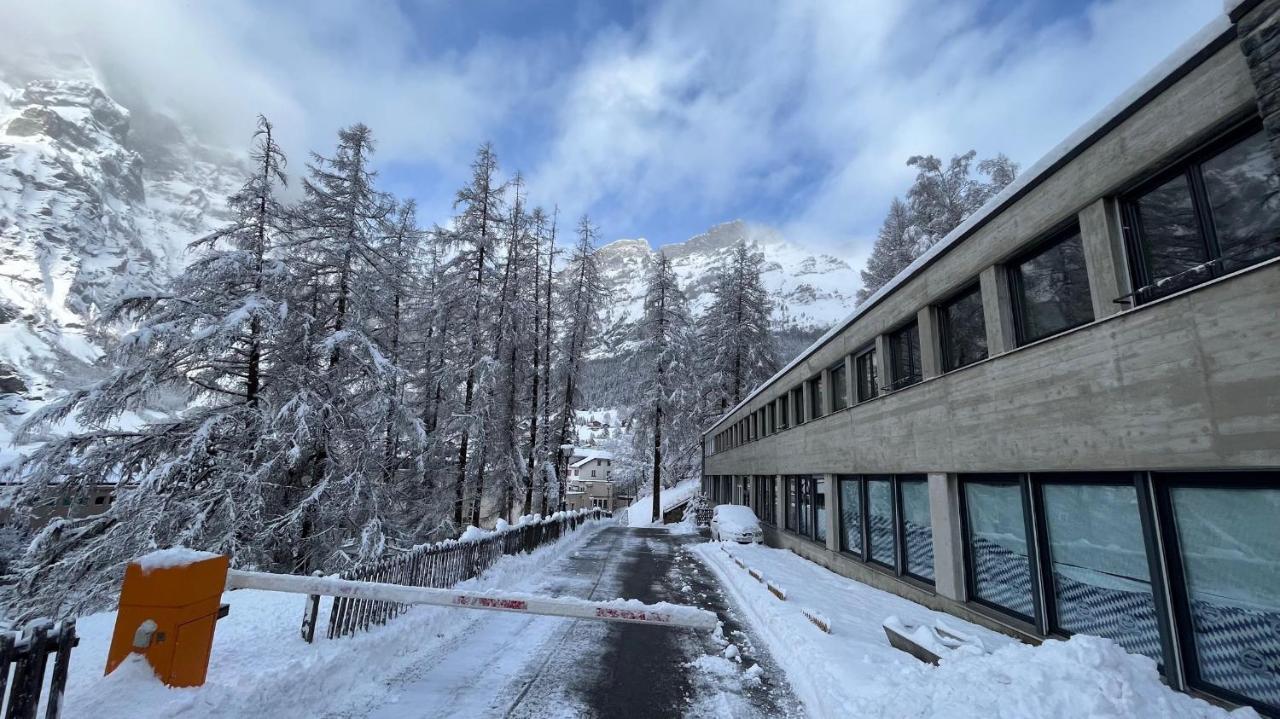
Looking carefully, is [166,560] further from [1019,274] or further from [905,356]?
[905,356]

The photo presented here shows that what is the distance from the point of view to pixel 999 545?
8.19 m

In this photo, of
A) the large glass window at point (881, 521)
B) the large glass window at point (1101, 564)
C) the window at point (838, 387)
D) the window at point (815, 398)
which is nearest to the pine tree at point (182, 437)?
the large glass window at point (881, 521)

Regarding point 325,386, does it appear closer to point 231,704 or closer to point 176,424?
point 176,424

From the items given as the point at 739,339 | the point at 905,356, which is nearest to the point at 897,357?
the point at 905,356

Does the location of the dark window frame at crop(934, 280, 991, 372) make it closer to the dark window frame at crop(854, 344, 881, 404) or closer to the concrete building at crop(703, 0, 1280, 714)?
the concrete building at crop(703, 0, 1280, 714)

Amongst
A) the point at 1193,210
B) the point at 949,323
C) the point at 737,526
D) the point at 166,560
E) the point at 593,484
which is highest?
the point at 949,323

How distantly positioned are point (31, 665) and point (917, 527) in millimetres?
12109

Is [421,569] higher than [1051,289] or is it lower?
lower

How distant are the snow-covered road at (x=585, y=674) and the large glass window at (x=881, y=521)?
→ 430 cm

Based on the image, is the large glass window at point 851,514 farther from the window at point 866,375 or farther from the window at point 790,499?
the window at point 790,499

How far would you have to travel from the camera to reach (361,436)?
572 inches

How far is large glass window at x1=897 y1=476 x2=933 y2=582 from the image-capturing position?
10156 millimetres

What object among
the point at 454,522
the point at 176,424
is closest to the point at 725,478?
the point at 454,522

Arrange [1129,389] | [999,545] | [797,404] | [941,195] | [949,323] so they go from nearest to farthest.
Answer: [1129,389]
[999,545]
[949,323]
[797,404]
[941,195]
